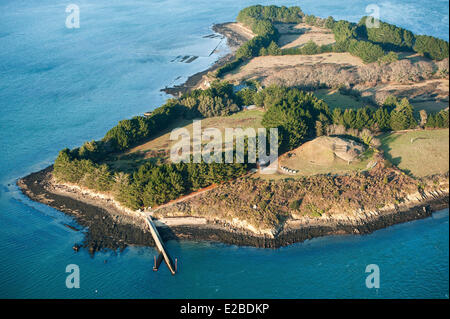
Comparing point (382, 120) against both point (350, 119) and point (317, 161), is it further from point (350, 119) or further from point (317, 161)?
point (317, 161)

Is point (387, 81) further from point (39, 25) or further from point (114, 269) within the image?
point (39, 25)

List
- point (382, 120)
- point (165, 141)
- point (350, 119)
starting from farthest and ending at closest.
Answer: point (165, 141) → point (382, 120) → point (350, 119)

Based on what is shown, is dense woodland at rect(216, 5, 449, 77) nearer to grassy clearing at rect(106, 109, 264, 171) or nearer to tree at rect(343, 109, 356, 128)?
grassy clearing at rect(106, 109, 264, 171)

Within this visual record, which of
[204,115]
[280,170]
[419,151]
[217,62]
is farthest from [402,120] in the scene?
[217,62]

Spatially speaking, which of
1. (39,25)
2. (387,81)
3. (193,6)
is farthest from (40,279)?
(193,6)

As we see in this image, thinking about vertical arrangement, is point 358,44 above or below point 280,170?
above

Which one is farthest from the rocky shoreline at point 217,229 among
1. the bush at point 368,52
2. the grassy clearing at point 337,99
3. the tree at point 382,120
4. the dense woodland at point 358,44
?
the dense woodland at point 358,44

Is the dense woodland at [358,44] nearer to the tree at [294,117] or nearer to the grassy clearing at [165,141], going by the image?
the grassy clearing at [165,141]
